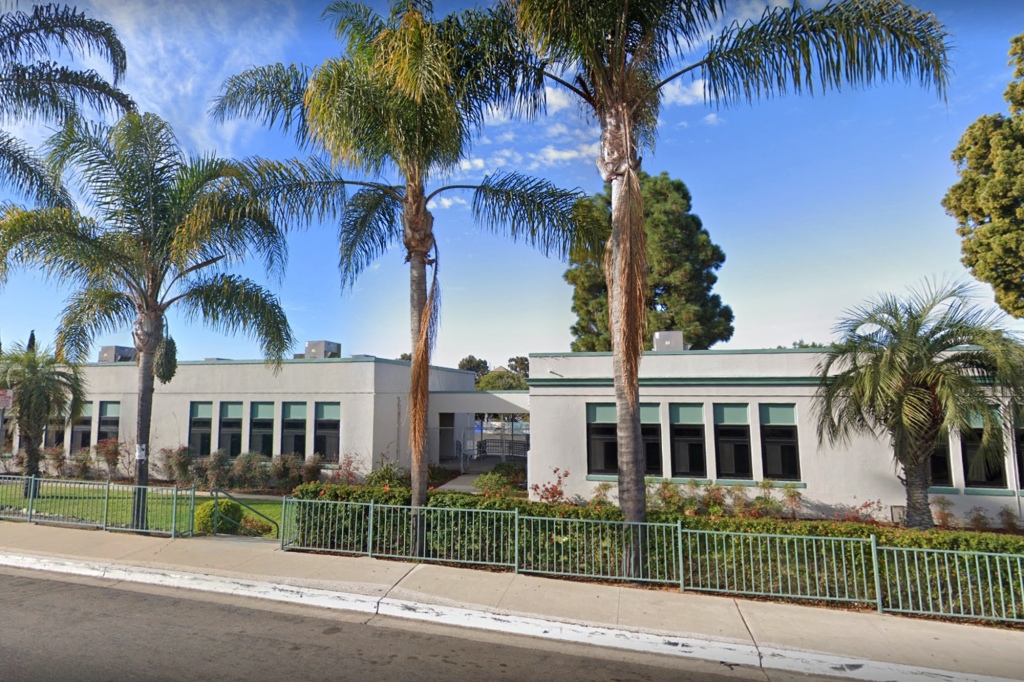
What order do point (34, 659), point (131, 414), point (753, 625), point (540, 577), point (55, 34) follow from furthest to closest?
point (131, 414) < point (55, 34) < point (540, 577) < point (753, 625) < point (34, 659)

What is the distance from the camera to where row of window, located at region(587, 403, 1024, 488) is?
14.9 meters

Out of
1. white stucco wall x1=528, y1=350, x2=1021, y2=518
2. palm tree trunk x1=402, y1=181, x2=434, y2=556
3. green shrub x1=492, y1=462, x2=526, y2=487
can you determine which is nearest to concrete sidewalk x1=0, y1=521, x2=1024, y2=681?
palm tree trunk x1=402, y1=181, x2=434, y2=556

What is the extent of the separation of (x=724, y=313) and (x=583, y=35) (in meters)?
24.3

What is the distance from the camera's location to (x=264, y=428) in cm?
2086

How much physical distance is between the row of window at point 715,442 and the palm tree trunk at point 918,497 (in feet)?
16.5

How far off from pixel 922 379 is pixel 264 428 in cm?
1960

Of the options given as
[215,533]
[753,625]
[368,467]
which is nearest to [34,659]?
[215,533]

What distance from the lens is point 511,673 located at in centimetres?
575

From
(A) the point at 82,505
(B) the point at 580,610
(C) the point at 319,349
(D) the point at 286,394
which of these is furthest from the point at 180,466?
(B) the point at 580,610

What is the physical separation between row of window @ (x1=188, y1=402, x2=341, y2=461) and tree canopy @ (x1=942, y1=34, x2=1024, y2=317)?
68.2ft

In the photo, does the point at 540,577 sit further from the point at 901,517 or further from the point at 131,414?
the point at 131,414

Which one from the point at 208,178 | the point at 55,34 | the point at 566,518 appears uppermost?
the point at 55,34

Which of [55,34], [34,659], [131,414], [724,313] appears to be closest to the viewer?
[34,659]

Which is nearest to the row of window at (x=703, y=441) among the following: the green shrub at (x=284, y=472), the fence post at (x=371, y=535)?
the fence post at (x=371, y=535)
